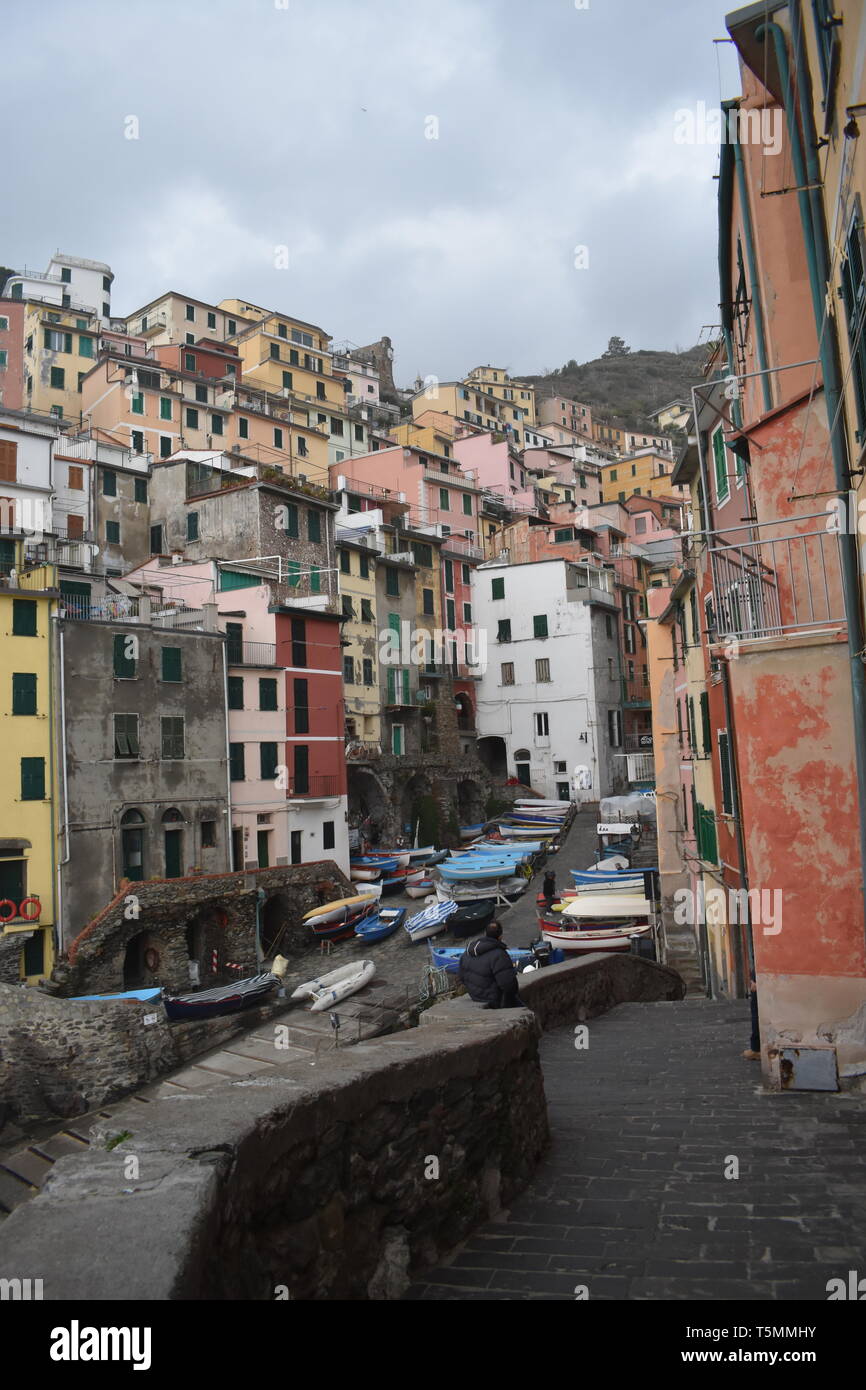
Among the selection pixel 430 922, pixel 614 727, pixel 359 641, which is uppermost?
pixel 359 641

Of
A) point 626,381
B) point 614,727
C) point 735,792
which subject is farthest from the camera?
point 626,381

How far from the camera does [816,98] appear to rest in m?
9.43

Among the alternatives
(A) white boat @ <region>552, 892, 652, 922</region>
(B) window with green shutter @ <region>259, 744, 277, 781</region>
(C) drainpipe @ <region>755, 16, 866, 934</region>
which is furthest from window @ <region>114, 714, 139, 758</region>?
(C) drainpipe @ <region>755, 16, 866, 934</region>

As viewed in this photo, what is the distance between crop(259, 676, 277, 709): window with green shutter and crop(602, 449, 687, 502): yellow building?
63751 mm

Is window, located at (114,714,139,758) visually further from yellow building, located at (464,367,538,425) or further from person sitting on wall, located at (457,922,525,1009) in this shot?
yellow building, located at (464,367,538,425)

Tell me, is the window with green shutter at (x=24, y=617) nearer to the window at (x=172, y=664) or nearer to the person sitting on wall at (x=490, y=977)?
the window at (x=172, y=664)

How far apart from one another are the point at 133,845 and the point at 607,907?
1675cm

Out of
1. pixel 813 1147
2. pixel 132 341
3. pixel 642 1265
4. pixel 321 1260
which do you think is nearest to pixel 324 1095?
pixel 321 1260

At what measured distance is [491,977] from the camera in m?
10.5

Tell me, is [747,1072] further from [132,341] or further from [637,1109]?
[132,341]

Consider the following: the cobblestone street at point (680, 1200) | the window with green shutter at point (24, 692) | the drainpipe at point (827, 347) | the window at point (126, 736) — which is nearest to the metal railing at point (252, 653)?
the window at point (126, 736)

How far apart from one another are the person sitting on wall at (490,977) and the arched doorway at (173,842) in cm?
2771

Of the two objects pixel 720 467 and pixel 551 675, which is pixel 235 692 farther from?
pixel 551 675

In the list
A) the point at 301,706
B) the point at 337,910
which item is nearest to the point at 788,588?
the point at 337,910
